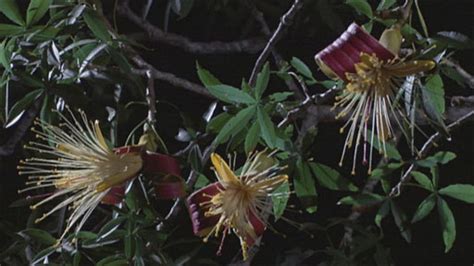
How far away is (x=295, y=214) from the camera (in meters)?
1.36

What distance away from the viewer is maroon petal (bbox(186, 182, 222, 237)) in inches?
41.7

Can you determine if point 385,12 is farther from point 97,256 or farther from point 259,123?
point 97,256

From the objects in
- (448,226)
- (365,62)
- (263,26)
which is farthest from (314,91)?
(365,62)

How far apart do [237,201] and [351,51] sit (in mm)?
242

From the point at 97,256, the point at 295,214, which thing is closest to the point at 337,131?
the point at 295,214

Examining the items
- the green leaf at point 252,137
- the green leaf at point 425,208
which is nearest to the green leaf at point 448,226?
the green leaf at point 425,208

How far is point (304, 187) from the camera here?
1133mm

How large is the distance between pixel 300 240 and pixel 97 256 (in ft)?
1.03

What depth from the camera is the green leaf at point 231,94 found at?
105 centimetres

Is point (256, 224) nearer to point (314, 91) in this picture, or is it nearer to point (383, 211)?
point (383, 211)

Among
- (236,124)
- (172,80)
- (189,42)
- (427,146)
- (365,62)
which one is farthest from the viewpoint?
(189,42)

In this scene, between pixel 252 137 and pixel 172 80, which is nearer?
pixel 252 137

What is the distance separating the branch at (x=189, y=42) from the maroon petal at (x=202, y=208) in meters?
0.36

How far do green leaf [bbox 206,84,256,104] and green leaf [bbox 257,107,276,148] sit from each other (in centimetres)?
2
